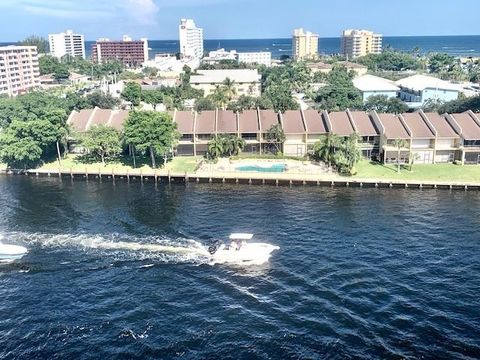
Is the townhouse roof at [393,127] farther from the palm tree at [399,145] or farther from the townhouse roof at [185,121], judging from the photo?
the townhouse roof at [185,121]

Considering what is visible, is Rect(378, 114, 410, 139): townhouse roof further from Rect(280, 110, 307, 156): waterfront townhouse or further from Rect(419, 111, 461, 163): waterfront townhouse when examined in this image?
Rect(280, 110, 307, 156): waterfront townhouse

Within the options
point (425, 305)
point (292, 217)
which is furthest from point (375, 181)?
point (425, 305)

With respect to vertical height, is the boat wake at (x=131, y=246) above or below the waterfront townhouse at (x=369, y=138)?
below

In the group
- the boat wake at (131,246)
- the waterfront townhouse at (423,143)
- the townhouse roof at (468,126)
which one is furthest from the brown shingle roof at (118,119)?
the townhouse roof at (468,126)

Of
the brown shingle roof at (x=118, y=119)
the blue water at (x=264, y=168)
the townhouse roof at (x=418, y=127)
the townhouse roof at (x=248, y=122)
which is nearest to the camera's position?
the blue water at (x=264, y=168)

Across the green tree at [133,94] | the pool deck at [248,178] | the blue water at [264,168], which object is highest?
the green tree at [133,94]

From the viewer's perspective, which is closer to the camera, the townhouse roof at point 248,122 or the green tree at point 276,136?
the green tree at point 276,136

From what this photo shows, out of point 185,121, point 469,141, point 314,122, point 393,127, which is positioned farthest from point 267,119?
point 469,141

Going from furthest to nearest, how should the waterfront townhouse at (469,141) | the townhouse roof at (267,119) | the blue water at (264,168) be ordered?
the townhouse roof at (267,119) < the waterfront townhouse at (469,141) < the blue water at (264,168)
